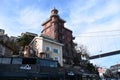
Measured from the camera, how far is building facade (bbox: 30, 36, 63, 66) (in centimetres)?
5491

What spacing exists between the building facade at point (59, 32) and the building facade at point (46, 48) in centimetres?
905

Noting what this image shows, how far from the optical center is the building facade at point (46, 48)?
180 feet

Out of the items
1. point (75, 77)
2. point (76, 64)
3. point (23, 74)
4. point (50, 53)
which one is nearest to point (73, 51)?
point (76, 64)

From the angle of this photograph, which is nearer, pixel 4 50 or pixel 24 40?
pixel 4 50

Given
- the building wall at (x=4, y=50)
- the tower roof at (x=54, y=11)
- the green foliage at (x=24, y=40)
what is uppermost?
the tower roof at (x=54, y=11)

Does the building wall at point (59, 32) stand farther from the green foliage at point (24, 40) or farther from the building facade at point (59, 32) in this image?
the green foliage at point (24, 40)

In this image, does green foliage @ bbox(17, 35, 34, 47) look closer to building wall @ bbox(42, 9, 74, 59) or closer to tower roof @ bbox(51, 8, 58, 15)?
building wall @ bbox(42, 9, 74, 59)

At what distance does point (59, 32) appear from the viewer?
70438mm

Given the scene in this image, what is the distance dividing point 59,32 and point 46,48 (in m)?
15.5

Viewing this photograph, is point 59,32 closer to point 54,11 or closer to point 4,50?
point 54,11

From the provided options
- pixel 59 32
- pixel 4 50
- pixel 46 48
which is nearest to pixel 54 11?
pixel 59 32

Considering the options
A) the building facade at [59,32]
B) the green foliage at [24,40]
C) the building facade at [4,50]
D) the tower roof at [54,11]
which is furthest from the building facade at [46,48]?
the tower roof at [54,11]

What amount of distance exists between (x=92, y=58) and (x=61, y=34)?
20.0m

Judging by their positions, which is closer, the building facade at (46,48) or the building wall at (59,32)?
the building facade at (46,48)
